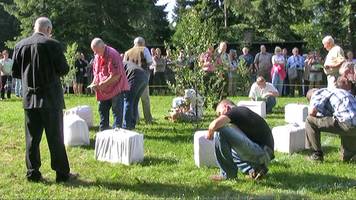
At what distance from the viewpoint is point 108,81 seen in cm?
945

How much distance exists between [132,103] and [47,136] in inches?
139

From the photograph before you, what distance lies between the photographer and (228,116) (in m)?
6.78

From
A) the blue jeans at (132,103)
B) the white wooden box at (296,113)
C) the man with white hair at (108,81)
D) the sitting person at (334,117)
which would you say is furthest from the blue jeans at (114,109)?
the white wooden box at (296,113)

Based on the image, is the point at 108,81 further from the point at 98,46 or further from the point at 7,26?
the point at 7,26

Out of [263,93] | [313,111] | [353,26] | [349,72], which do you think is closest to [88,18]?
[353,26]

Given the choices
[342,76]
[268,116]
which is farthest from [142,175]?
[268,116]

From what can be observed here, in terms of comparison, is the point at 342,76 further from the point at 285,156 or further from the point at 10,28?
the point at 10,28

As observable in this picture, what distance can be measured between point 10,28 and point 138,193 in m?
39.4

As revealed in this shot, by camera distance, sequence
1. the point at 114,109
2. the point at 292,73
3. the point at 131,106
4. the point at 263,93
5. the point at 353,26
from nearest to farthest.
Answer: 1. the point at 114,109
2. the point at 131,106
3. the point at 263,93
4. the point at 292,73
5. the point at 353,26

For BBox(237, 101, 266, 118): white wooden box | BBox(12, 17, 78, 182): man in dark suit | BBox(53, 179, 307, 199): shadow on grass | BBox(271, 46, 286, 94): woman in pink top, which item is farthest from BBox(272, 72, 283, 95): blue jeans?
BBox(12, 17, 78, 182): man in dark suit

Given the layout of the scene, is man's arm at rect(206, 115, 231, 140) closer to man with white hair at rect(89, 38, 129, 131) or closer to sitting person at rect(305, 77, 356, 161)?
sitting person at rect(305, 77, 356, 161)

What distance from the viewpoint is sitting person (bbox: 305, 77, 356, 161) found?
787 cm

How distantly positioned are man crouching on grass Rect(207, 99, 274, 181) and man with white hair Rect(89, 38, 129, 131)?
2.94m

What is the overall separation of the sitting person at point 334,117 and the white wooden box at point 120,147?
238 cm
